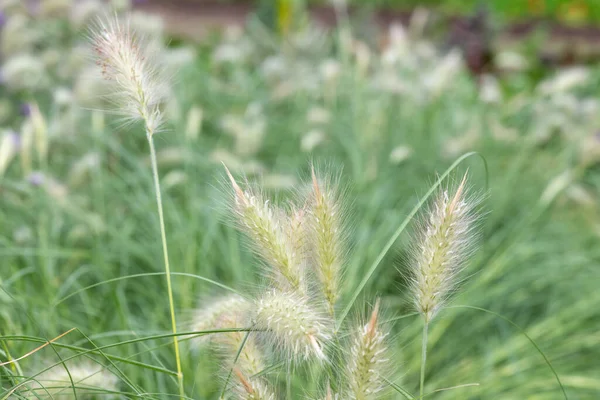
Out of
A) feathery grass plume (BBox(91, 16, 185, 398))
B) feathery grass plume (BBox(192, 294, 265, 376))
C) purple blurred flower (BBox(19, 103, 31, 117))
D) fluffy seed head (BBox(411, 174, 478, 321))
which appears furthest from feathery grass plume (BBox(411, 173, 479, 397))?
purple blurred flower (BBox(19, 103, 31, 117))

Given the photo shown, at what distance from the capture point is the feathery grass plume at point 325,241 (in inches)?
42.7

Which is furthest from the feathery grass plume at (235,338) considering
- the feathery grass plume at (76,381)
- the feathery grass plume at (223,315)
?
the feathery grass plume at (76,381)

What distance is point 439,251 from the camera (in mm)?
1084

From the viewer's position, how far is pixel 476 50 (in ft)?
16.6

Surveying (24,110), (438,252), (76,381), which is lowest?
(76,381)

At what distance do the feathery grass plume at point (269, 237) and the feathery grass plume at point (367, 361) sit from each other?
0.42 ft

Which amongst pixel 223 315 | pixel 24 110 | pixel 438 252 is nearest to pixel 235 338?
pixel 223 315

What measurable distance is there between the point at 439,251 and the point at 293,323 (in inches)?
9.5

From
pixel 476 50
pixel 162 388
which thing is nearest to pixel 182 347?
pixel 162 388

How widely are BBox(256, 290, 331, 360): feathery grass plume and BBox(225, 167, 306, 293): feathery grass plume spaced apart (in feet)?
0.12

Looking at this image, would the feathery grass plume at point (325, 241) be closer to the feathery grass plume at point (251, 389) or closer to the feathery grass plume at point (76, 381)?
the feathery grass plume at point (251, 389)

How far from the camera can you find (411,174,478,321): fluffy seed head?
1078mm

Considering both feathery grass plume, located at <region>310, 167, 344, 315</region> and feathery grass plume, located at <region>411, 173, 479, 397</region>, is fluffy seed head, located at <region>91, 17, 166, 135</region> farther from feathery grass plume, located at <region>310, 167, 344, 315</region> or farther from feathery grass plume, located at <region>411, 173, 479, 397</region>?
feathery grass plume, located at <region>411, 173, 479, 397</region>

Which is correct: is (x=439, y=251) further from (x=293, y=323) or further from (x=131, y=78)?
(x=131, y=78)
